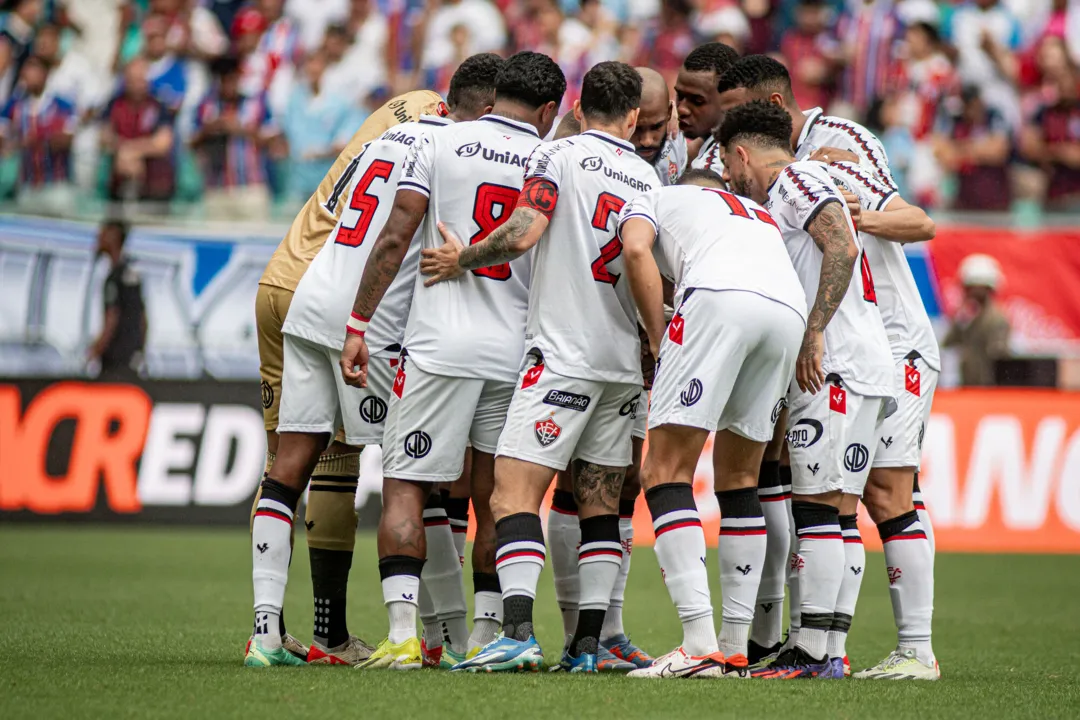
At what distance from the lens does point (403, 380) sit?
6215mm

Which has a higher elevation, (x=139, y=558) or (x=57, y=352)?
(x=57, y=352)

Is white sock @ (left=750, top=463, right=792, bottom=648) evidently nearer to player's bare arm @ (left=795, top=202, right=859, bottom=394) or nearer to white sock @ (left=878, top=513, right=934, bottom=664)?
white sock @ (left=878, top=513, right=934, bottom=664)

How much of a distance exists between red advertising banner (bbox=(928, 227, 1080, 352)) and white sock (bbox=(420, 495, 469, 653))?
10053mm

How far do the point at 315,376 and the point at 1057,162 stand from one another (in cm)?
1295

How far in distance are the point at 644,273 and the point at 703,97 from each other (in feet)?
5.69

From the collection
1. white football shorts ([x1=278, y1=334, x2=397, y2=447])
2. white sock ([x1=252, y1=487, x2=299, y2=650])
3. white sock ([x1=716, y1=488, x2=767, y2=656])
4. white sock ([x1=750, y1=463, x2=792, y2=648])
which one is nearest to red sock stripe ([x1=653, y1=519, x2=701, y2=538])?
white sock ([x1=716, y1=488, x2=767, y2=656])

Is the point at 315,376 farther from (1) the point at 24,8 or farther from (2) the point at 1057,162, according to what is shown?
(1) the point at 24,8

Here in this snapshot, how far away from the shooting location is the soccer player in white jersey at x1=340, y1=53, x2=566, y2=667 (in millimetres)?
6133

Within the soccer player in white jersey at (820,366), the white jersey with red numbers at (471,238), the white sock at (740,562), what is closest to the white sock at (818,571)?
the soccer player in white jersey at (820,366)

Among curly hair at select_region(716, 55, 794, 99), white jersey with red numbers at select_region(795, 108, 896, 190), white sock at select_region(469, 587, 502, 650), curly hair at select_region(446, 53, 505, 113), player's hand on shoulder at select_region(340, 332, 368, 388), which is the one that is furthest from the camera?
curly hair at select_region(716, 55, 794, 99)

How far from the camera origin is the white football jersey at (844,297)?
6156 mm

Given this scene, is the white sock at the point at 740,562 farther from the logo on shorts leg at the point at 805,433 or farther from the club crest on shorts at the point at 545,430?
the club crest on shorts at the point at 545,430

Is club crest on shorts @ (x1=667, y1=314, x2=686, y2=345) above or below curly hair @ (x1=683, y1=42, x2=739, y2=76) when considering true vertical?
below

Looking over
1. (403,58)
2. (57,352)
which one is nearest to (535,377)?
(57,352)
